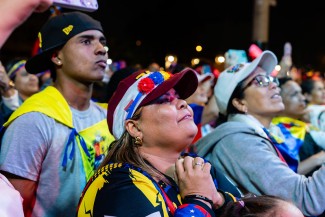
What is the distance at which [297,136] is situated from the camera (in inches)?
176

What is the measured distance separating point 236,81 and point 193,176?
1.83 metres

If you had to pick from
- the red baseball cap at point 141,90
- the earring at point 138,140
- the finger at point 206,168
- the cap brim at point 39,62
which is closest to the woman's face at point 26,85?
the cap brim at point 39,62

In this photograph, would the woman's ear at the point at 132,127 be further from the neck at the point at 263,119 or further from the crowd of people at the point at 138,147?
the neck at the point at 263,119

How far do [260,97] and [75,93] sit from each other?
56.9 inches

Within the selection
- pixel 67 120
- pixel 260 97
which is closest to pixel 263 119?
pixel 260 97

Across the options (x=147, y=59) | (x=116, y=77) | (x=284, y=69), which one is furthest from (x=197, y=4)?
(x=116, y=77)

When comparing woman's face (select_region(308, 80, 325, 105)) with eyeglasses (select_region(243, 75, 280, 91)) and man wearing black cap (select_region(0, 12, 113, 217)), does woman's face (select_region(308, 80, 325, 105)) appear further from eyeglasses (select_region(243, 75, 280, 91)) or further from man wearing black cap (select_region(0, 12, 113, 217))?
man wearing black cap (select_region(0, 12, 113, 217))

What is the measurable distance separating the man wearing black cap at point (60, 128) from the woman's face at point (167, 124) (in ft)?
2.45

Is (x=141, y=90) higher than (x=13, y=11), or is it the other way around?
(x=13, y=11)

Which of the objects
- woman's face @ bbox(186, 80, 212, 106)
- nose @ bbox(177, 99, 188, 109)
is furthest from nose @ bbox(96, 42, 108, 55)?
woman's face @ bbox(186, 80, 212, 106)

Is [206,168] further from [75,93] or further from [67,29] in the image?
[67,29]

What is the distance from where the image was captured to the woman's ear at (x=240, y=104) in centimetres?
373

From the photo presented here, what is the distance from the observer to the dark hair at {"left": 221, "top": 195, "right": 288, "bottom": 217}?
191cm

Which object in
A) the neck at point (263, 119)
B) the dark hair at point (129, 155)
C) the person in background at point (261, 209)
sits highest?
the dark hair at point (129, 155)
